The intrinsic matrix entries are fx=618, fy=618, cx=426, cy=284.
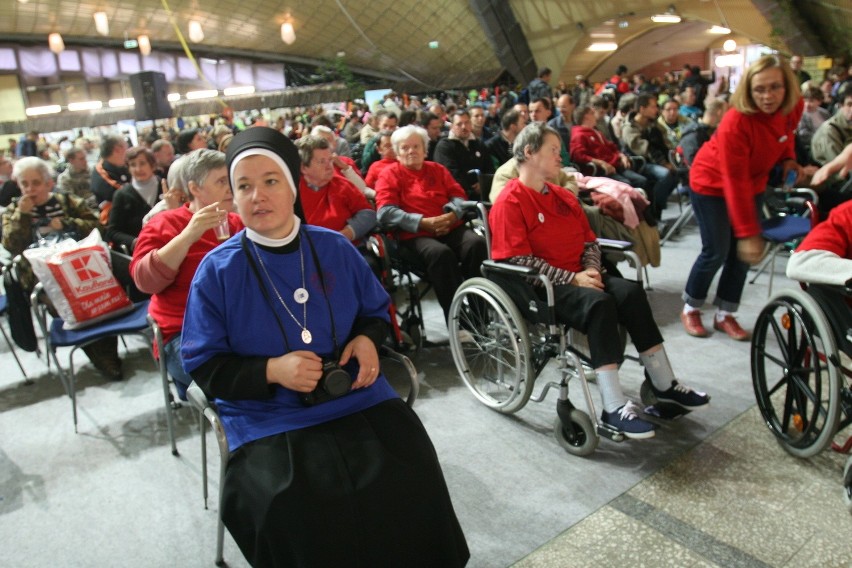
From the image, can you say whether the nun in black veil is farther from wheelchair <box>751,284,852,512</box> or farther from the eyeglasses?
the eyeglasses

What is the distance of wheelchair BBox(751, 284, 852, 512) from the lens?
183cm

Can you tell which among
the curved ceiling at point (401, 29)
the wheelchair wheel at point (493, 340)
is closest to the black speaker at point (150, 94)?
the wheelchair wheel at point (493, 340)

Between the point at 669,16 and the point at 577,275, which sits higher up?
the point at 669,16

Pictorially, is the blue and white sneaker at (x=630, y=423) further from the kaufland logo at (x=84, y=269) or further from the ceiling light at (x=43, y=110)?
the ceiling light at (x=43, y=110)

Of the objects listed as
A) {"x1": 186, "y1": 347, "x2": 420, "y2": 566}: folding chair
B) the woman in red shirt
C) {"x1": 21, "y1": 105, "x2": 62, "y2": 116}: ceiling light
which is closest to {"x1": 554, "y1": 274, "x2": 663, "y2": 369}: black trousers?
the woman in red shirt

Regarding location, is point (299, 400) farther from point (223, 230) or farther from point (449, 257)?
point (449, 257)

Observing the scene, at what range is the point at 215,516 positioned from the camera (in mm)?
2100

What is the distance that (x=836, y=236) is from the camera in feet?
6.19

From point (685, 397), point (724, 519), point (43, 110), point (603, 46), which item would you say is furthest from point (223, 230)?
point (43, 110)

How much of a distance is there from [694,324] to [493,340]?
1299 millimetres

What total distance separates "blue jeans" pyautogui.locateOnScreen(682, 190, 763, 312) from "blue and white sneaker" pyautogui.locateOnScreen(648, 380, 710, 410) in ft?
3.43

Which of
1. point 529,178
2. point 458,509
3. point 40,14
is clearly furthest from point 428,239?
point 40,14

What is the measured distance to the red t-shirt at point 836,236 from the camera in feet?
6.16

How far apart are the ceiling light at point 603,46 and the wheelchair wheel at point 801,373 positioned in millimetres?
18932
